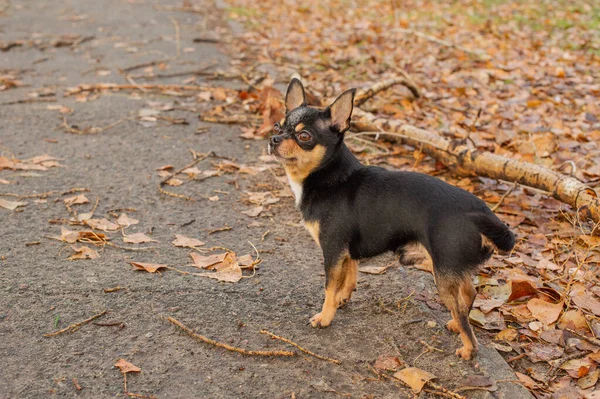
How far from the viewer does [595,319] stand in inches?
153

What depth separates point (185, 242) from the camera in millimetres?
4656

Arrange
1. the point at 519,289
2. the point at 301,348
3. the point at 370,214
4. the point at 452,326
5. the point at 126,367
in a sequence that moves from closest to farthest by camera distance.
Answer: the point at 126,367 → the point at 301,348 → the point at 370,214 → the point at 452,326 → the point at 519,289

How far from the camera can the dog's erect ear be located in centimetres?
412

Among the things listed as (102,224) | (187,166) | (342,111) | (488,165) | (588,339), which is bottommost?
(187,166)

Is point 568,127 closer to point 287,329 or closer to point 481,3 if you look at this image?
point 287,329

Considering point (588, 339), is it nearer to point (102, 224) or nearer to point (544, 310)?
point (544, 310)

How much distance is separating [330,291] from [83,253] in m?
1.85

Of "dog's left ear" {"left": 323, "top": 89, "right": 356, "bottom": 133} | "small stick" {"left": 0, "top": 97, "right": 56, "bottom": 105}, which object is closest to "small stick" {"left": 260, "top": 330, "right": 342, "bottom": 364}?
"dog's left ear" {"left": 323, "top": 89, "right": 356, "bottom": 133}

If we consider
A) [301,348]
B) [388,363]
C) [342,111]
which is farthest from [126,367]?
[342,111]

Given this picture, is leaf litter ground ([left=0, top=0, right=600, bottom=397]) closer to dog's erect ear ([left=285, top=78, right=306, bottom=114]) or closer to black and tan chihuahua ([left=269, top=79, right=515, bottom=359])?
black and tan chihuahua ([left=269, top=79, right=515, bottom=359])

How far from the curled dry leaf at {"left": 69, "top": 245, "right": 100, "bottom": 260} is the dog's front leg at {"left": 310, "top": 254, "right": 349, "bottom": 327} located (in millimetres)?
1682

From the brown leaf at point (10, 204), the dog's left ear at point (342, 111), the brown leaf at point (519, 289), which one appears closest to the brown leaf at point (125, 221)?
the brown leaf at point (10, 204)

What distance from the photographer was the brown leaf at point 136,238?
4598mm

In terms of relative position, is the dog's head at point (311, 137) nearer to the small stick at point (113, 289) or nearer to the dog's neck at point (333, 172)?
the dog's neck at point (333, 172)
